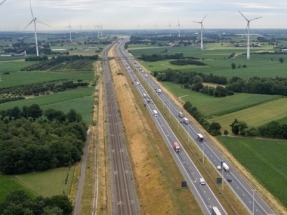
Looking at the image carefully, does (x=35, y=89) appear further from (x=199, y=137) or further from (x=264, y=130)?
(x=264, y=130)

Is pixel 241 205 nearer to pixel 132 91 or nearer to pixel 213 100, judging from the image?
pixel 213 100

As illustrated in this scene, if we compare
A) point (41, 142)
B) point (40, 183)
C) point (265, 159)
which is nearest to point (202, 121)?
point (265, 159)

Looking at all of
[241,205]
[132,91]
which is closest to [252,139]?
[241,205]

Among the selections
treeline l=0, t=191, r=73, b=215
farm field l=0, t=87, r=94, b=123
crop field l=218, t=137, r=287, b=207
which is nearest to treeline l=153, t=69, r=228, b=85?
farm field l=0, t=87, r=94, b=123

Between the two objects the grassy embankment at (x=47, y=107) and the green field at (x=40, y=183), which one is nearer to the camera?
the green field at (x=40, y=183)

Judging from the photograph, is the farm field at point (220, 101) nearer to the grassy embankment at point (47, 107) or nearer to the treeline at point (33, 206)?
the grassy embankment at point (47, 107)

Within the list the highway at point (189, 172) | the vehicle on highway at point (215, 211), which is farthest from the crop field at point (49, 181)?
the vehicle on highway at point (215, 211)
